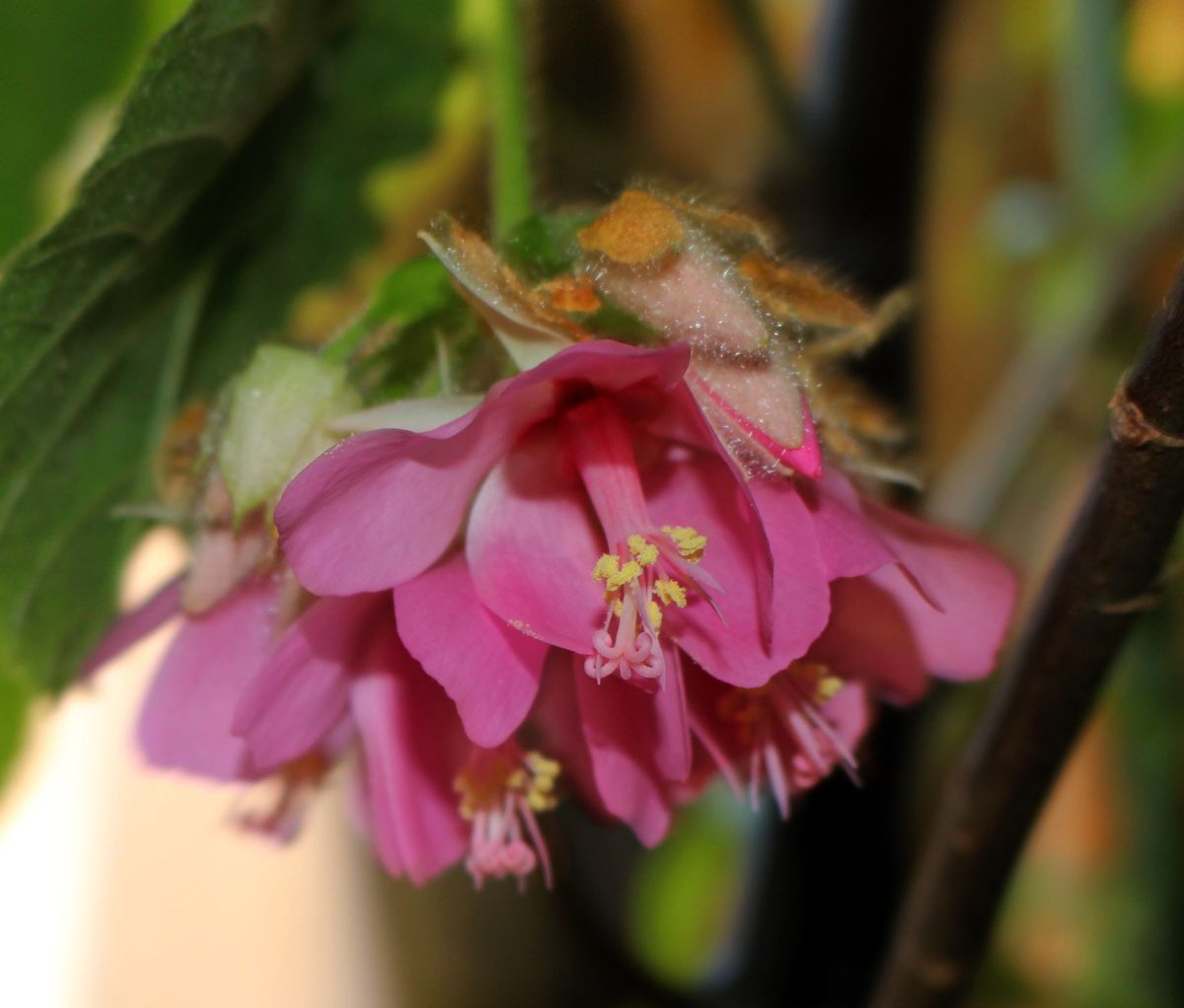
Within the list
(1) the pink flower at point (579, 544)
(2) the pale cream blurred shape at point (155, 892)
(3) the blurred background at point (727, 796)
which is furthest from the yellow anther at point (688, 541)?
(2) the pale cream blurred shape at point (155, 892)

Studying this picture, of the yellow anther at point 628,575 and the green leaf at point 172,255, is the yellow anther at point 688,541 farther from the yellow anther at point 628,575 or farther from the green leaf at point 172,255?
the green leaf at point 172,255

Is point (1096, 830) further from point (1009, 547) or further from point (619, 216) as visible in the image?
point (619, 216)

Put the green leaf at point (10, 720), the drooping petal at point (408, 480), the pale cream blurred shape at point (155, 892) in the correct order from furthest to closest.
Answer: the pale cream blurred shape at point (155, 892), the green leaf at point (10, 720), the drooping petal at point (408, 480)

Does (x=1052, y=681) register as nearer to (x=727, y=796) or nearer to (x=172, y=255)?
(x=172, y=255)

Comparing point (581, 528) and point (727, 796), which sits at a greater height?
point (581, 528)

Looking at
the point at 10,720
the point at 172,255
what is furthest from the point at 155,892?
the point at 172,255

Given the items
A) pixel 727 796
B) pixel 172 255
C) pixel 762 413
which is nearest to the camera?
pixel 762 413
